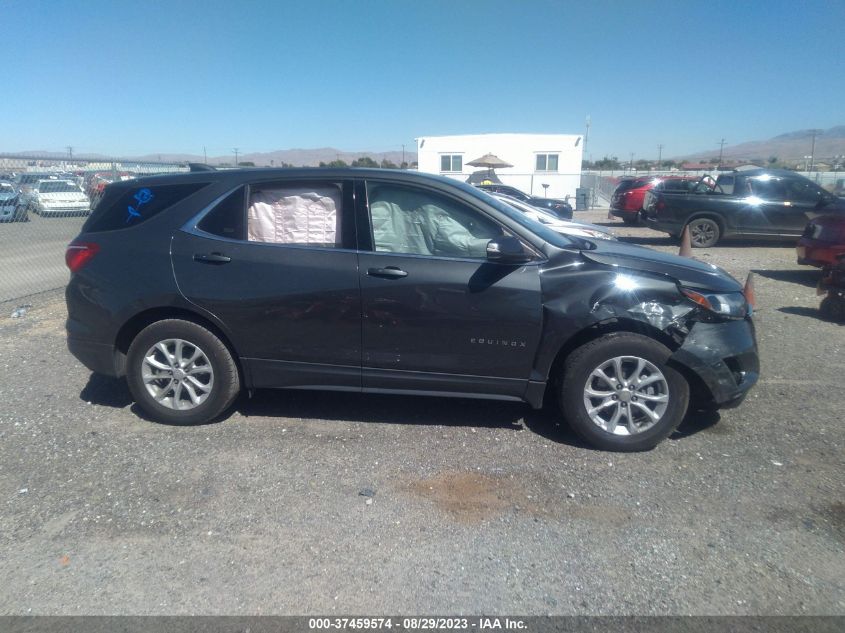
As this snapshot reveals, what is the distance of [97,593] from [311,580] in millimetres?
945

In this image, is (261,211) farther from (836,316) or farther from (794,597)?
(836,316)

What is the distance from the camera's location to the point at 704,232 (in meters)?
14.2

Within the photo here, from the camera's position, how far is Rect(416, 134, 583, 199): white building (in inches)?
1314

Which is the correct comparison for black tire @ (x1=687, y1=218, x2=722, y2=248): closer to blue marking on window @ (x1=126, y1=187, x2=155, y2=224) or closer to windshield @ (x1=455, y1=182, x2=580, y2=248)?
windshield @ (x1=455, y1=182, x2=580, y2=248)

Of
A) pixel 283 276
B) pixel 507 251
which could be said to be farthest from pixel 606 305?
pixel 283 276

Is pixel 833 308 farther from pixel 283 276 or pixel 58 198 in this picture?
pixel 58 198

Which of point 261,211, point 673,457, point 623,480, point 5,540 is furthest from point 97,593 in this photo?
point 673,457

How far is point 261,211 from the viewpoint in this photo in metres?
4.38

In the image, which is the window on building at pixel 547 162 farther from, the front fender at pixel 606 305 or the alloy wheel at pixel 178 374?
the alloy wheel at pixel 178 374

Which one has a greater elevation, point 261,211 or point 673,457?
point 261,211

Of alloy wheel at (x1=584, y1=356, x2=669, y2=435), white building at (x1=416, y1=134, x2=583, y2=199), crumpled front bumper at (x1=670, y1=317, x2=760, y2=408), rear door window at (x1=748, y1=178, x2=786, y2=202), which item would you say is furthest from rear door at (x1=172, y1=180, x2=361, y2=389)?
white building at (x1=416, y1=134, x2=583, y2=199)

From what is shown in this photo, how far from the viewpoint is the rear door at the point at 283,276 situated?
13.6 feet

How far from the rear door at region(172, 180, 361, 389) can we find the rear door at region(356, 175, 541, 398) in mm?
151

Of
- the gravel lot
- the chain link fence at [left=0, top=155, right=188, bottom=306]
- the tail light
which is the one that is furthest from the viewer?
the chain link fence at [left=0, top=155, right=188, bottom=306]
